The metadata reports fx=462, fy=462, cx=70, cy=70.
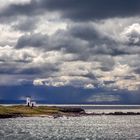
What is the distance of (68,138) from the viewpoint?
123 meters

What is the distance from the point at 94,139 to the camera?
121 metres

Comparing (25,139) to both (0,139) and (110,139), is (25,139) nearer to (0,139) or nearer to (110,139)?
(0,139)

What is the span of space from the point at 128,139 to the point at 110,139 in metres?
4.71

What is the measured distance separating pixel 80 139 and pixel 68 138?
390 cm

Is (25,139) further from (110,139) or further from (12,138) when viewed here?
(110,139)

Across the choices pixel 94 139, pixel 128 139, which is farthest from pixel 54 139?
pixel 128 139

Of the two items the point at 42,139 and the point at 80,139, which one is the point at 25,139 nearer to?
the point at 42,139

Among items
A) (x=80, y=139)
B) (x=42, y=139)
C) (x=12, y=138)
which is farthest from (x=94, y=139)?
(x=12, y=138)

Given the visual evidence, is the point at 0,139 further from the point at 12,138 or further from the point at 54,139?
the point at 54,139

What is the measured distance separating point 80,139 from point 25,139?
47.2 feet

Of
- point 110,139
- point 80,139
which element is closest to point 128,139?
point 110,139

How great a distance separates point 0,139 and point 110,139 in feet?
94.0

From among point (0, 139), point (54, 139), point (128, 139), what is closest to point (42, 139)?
point (54, 139)

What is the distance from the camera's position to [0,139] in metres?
116
